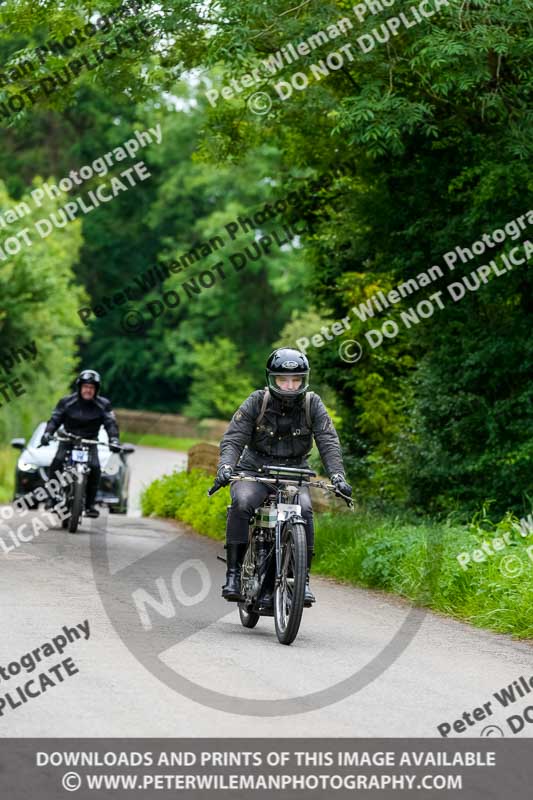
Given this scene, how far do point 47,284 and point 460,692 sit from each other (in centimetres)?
3134

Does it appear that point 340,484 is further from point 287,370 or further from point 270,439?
point 287,370

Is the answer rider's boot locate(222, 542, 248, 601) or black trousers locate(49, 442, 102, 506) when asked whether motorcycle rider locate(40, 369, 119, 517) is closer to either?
black trousers locate(49, 442, 102, 506)

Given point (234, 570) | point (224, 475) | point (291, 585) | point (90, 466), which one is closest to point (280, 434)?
point (224, 475)

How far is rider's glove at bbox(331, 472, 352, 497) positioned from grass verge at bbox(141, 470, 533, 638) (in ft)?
5.98

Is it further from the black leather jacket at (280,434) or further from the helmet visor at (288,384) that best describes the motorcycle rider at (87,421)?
the helmet visor at (288,384)

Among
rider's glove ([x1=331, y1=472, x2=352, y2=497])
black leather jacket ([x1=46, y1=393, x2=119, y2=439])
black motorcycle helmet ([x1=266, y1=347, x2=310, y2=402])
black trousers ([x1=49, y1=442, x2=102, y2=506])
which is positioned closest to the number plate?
black trousers ([x1=49, y1=442, x2=102, y2=506])

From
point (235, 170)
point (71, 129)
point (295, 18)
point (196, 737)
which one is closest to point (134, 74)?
point (295, 18)

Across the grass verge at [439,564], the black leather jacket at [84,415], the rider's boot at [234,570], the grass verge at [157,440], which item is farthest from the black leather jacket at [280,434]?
the grass verge at [157,440]

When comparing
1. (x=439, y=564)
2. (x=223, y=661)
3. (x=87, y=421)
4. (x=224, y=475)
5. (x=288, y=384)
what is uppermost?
(x=87, y=421)

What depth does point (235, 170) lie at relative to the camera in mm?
57062

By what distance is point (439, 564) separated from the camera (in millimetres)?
12430

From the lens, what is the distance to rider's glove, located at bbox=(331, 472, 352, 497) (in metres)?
10.1

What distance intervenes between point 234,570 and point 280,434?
1062mm

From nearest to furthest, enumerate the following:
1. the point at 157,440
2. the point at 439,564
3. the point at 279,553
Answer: the point at 279,553 → the point at 439,564 → the point at 157,440
